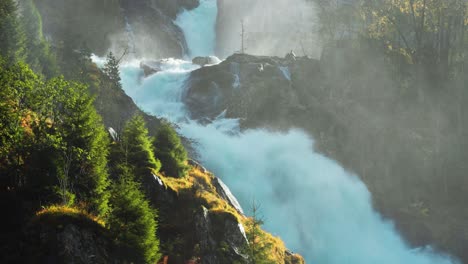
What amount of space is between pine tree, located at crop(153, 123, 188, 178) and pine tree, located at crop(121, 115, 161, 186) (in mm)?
2920

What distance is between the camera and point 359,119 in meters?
62.3

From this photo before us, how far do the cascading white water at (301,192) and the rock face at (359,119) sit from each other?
7.03 feet

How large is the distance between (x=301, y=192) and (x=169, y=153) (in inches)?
1030

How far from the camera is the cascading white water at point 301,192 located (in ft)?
152

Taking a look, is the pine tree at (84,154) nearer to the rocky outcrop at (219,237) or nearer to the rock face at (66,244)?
the rock face at (66,244)

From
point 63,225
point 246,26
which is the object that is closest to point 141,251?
point 63,225

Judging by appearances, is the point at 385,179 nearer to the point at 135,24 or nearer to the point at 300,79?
the point at 300,79

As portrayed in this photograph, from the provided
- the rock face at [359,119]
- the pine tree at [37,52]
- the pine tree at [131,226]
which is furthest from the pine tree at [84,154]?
the rock face at [359,119]

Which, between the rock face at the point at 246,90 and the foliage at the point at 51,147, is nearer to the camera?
the foliage at the point at 51,147

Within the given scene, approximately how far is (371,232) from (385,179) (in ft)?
32.5

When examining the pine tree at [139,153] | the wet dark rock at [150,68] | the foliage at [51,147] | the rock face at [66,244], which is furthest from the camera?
the wet dark rock at [150,68]

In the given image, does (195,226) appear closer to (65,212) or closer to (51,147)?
(65,212)

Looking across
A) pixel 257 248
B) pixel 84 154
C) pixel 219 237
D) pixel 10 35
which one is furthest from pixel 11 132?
pixel 10 35

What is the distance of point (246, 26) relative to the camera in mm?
129750
